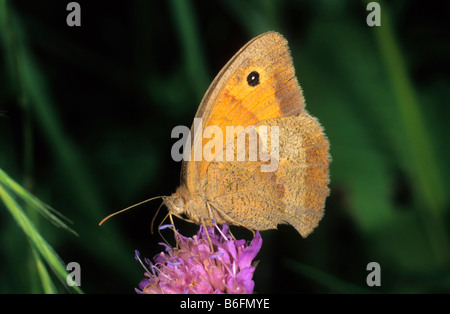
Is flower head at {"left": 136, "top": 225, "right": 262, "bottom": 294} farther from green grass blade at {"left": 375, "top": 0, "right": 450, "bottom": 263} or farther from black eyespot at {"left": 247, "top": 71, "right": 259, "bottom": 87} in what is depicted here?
green grass blade at {"left": 375, "top": 0, "right": 450, "bottom": 263}

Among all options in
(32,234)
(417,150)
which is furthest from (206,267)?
(417,150)

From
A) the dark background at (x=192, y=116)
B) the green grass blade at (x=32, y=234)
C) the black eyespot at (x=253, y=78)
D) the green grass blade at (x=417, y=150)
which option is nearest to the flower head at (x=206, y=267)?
the green grass blade at (x=32, y=234)

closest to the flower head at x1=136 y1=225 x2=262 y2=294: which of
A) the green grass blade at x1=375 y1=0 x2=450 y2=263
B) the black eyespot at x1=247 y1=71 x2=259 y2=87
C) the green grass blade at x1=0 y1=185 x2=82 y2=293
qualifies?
the green grass blade at x1=0 y1=185 x2=82 y2=293

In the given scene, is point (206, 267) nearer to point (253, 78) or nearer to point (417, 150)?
point (253, 78)

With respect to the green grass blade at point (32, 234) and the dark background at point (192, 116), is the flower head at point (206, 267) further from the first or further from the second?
the dark background at point (192, 116)

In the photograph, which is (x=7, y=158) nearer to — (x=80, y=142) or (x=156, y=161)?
(x=80, y=142)

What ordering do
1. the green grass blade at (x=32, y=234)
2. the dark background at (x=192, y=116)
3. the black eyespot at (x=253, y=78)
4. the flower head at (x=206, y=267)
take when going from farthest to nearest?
the dark background at (x=192, y=116) → the black eyespot at (x=253, y=78) → the flower head at (x=206, y=267) → the green grass blade at (x=32, y=234)
